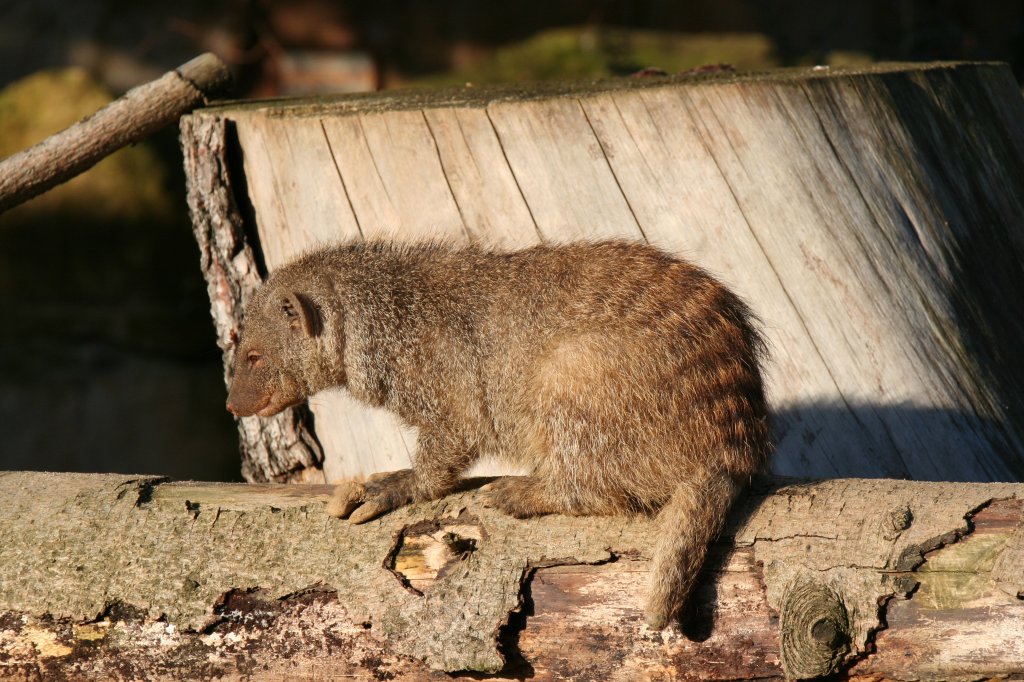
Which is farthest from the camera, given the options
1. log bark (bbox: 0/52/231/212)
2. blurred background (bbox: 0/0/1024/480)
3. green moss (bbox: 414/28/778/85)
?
green moss (bbox: 414/28/778/85)

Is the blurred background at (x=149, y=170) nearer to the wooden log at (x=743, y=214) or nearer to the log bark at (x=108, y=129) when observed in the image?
the log bark at (x=108, y=129)

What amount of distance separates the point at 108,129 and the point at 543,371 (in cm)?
302

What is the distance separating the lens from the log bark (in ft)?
17.9

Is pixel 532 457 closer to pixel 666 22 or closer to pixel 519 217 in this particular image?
pixel 519 217

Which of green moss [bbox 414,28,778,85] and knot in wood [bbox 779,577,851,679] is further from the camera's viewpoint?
green moss [bbox 414,28,778,85]

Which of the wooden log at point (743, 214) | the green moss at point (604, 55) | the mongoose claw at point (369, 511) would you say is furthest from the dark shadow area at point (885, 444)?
the green moss at point (604, 55)

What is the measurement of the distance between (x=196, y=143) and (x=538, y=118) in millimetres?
1661

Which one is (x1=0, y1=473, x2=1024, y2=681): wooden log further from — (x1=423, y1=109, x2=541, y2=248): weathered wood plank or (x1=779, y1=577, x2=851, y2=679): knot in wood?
(x1=423, y1=109, x2=541, y2=248): weathered wood plank

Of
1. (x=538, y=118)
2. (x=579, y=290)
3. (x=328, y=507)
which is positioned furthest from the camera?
(x=538, y=118)

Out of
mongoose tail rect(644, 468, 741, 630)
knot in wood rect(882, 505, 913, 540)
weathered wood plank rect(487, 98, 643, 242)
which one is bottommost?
knot in wood rect(882, 505, 913, 540)

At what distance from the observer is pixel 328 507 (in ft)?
11.9

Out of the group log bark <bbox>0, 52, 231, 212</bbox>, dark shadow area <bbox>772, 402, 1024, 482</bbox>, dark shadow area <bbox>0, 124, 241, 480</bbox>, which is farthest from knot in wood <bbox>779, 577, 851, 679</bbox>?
dark shadow area <bbox>0, 124, 241, 480</bbox>

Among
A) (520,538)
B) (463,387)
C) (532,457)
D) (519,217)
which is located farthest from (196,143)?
(520,538)

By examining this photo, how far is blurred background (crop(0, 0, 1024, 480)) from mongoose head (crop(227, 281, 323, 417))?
5342 millimetres
